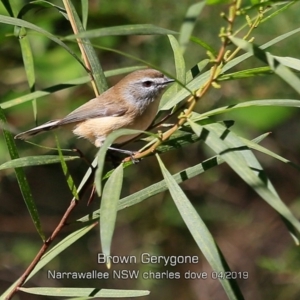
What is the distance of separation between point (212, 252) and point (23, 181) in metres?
0.57

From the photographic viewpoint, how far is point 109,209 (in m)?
1.21

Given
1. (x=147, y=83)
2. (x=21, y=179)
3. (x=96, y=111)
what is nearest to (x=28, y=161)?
(x=21, y=179)

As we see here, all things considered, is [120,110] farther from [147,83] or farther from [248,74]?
[248,74]

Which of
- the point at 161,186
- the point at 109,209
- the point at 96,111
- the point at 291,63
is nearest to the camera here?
the point at 109,209

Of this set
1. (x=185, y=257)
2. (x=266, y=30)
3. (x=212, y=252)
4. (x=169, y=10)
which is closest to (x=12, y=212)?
(x=185, y=257)

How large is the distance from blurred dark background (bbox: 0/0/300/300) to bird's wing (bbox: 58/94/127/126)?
504 millimetres

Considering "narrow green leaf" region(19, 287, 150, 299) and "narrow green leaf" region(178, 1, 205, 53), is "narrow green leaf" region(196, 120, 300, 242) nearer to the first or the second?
"narrow green leaf" region(178, 1, 205, 53)

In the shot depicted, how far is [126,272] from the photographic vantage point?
3900 millimetres

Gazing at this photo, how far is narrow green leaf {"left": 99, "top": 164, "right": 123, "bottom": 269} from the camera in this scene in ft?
3.59

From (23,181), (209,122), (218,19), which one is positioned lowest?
(209,122)

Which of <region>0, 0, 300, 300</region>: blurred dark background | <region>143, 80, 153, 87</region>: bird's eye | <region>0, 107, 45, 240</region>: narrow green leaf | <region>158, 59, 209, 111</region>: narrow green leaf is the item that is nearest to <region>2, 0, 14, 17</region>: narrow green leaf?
<region>0, 107, 45, 240</region>: narrow green leaf

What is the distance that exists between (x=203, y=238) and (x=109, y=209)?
0.23 meters

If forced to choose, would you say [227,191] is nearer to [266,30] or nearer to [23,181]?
[266,30]

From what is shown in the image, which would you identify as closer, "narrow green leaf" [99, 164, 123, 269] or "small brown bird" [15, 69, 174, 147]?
"narrow green leaf" [99, 164, 123, 269]
